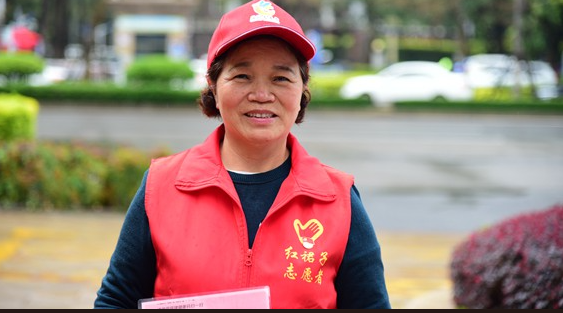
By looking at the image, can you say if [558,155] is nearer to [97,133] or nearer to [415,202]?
[415,202]

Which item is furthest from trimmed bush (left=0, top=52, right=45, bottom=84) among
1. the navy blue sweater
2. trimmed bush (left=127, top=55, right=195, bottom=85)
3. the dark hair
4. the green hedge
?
the navy blue sweater

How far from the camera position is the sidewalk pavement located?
6.45 meters

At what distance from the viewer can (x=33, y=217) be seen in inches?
374

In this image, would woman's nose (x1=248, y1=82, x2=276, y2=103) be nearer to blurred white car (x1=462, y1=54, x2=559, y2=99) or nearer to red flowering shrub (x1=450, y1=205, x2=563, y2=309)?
red flowering shrub (x1=450, y1=205, x2=563, y2=309)

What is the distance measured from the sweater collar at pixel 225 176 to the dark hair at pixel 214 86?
0.20 m

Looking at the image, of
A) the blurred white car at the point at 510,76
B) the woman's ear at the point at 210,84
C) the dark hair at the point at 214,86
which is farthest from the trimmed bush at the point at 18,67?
the woman's ear at the point at 210,84

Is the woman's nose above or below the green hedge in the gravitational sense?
above

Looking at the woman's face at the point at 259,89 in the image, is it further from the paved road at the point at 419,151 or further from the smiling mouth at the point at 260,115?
the paved road at the point at 419,151

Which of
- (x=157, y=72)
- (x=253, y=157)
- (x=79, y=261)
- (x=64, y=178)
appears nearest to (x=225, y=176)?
(x=253, y=157)

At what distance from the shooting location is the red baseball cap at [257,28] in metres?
2.20

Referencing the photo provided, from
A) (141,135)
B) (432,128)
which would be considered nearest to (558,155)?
(432,128)

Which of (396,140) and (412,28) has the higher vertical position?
(412,28)

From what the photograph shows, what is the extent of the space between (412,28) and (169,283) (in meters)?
A: 66.4

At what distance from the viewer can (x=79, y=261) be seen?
25.0ft
